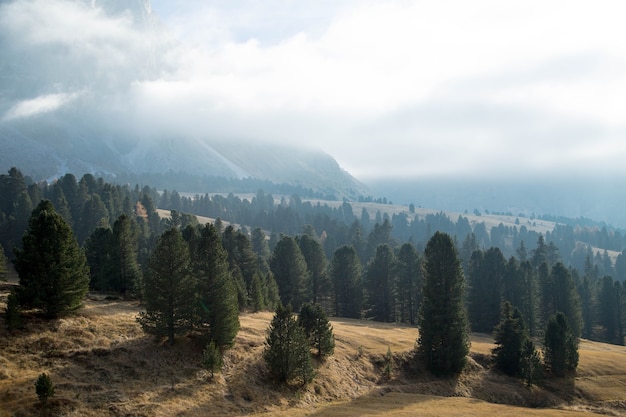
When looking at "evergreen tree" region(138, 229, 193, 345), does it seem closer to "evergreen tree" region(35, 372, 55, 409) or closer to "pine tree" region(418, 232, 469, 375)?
"evergreen tree" region(35, 372, 55, 409)

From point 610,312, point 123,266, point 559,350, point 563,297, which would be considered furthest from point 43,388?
point 610,312

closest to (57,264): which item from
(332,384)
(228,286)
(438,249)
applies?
(228,286)

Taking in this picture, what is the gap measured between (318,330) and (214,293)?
14142 mm

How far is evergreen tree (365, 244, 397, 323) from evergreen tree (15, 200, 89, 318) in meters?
67.8

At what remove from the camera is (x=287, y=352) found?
47.3 metres

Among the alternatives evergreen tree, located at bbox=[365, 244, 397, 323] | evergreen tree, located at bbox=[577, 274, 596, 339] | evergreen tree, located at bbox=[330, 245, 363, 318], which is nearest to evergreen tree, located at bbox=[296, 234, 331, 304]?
evergreen tree, located at bbox=[330, 245, 363, 318]

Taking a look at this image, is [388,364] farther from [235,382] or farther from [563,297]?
[563,297]

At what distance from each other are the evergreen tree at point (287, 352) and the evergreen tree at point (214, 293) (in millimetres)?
4730

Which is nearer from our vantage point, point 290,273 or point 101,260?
point 101,260

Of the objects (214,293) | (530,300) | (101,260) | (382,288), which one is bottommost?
(530,300)

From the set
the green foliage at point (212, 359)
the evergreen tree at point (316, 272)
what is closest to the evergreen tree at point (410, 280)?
the evergreen tree at point (316, 272)

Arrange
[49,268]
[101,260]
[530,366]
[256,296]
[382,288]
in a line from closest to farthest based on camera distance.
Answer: [49,268] → [530,366] → [101,260] → [256,296] → [382,288]

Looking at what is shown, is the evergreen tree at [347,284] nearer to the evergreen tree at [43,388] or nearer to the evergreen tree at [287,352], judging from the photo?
the evergreen tree at [287,352]

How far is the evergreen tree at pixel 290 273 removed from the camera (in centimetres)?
9531
